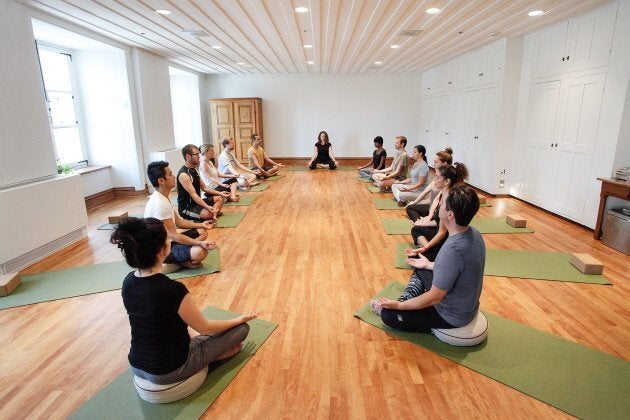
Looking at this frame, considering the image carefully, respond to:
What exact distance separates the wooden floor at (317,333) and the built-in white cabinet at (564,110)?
75 centimetres

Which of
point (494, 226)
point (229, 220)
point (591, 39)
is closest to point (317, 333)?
point (229, 220)

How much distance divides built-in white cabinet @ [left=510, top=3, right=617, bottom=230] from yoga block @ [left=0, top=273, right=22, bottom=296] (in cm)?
608

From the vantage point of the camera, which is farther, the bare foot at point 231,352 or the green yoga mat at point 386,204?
the green yoga mat at point 386,204

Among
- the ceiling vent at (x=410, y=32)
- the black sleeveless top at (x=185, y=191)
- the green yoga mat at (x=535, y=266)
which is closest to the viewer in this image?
the green yoga mat at (x=535, y=266)

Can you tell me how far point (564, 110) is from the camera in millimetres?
4793

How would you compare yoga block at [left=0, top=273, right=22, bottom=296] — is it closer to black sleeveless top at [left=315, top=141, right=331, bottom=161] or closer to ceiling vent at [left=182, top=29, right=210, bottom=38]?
ceiling vent at [left=182, top=29, right=210, bottom=38]

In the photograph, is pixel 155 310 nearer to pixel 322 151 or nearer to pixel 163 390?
pixel 163 390

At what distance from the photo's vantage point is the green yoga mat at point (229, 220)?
4.84 metres

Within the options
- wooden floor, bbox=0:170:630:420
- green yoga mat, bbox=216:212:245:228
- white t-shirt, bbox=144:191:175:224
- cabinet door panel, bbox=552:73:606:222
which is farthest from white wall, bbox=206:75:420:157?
white t-shirt, bbox=144:191:175:224

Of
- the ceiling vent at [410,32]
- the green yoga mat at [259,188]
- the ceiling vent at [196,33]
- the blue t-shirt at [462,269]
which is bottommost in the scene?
the green yoga mat at [259,188]

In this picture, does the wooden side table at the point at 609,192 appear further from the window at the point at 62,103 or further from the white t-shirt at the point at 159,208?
the window at the point at 62,103

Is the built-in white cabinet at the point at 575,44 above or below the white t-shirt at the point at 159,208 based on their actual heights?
above

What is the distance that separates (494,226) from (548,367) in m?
2.89

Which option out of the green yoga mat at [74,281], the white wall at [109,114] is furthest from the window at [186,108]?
the green yoga mat at [74,281]
